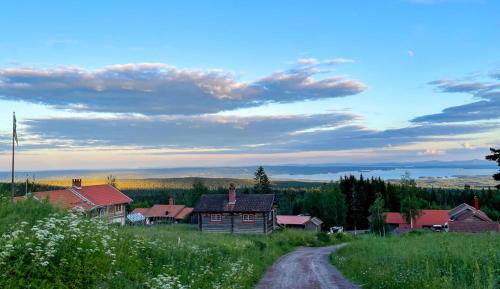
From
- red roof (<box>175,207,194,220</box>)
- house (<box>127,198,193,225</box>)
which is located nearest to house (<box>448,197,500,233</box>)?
red roof (<box>175,207,194,220</box>)

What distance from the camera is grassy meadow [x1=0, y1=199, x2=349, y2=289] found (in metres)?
9.05

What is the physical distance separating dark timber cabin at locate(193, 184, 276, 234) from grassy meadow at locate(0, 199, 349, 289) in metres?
30.5

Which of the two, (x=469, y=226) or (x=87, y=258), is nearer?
(x=87, y=258)

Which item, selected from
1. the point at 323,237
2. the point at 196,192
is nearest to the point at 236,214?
→ the point at 323,237

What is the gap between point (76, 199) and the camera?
4538cm

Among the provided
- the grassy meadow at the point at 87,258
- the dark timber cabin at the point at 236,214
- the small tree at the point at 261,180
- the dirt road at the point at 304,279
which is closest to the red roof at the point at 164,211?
the small tree at the point at 261,180

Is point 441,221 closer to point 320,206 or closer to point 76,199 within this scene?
point 320,206

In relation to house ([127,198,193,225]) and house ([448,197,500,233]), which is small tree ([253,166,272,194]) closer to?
house ([127,198,193,225])

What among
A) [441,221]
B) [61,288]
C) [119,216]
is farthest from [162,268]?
[441,221]

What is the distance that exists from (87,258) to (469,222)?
57743 mm

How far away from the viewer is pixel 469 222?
56781 mm

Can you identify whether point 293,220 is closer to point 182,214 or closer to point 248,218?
point 182,214

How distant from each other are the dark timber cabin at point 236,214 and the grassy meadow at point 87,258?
30533 mm

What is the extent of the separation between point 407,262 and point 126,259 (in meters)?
11.7
